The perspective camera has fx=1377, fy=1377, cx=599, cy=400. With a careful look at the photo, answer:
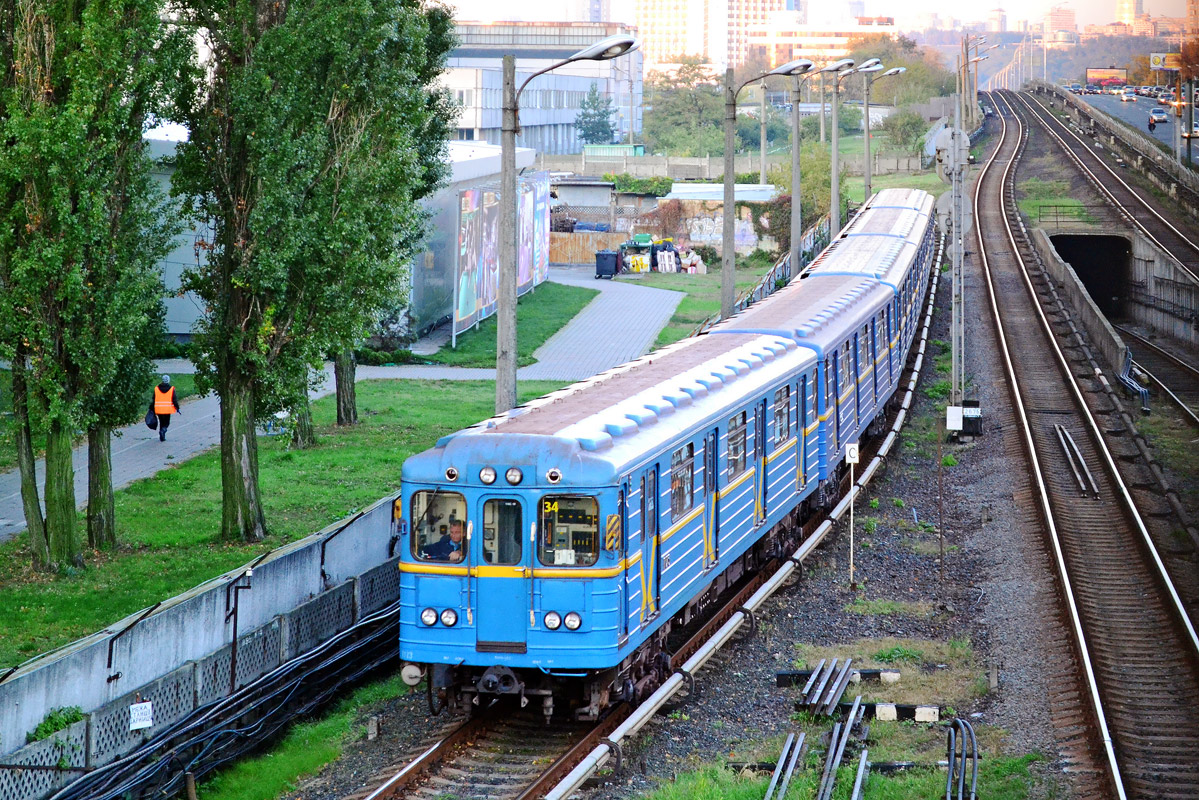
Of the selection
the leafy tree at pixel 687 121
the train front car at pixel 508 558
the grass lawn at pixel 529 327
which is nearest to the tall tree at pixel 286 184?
the train front car at pixel 508 558

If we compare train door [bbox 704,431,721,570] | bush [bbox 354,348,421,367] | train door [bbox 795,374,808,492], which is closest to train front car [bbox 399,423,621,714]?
train door [bbox 704,431,721,570]

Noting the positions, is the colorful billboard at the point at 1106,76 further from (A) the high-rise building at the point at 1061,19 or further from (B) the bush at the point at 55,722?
(B) the bush at the point at 55,722

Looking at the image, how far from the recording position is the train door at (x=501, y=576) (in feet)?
41.2

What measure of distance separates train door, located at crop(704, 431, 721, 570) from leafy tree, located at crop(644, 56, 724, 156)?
97.3 metres

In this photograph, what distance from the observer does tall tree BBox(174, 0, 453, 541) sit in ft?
63.6

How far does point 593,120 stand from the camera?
121m

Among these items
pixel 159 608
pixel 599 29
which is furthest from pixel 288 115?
pixel 599 29

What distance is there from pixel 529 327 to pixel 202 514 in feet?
78.9

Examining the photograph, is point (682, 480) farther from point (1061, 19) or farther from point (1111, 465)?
point (1061, 19)

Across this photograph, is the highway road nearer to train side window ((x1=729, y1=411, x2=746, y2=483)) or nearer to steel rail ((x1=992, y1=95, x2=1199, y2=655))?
steel rail ((x1=992, y1=95, x2=1199, y2=655))

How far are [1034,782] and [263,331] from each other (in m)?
12.3

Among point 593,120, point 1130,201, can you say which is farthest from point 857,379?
point 593,120

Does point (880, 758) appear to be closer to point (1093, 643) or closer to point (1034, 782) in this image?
point (1034, 782)

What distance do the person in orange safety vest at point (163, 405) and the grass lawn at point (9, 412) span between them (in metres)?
0.36
